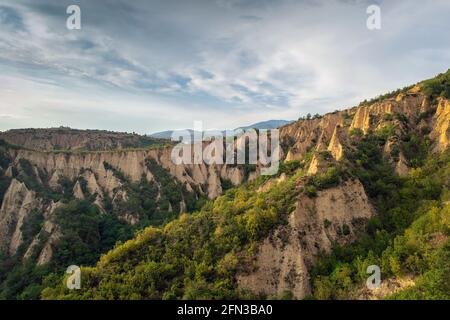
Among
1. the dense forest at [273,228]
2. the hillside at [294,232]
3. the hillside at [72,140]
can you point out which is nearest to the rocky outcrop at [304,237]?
the hillside at [294,232]

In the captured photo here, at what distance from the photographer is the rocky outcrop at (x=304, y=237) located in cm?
2055

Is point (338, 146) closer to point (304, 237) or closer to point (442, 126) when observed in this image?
point (442, 126)

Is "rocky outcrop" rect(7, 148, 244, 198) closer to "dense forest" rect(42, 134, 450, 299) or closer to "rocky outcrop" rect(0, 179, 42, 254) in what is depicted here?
"rocky outcrop" rect(0, 179, 42, 254)

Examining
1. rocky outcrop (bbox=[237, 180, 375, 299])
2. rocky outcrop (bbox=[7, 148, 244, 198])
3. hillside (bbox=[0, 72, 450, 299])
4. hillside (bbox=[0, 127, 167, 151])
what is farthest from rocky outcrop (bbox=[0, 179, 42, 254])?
hillside (bbox=[0, 127, 167, 151])

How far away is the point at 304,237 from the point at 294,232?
2.30ft

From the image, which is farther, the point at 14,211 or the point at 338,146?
the point at 14,211

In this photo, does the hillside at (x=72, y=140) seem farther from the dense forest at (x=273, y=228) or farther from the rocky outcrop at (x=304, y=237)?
the rocky outcrop at (x=304, y=237)

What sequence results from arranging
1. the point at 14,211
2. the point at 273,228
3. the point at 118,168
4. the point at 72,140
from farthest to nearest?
the point at 72,140
the point at 118,168
the point at 14,211
the point at 273,228

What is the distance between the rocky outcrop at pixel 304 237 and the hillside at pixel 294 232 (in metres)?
0.07

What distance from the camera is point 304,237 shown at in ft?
73.4

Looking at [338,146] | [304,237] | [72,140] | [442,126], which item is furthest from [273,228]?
[72,140]
